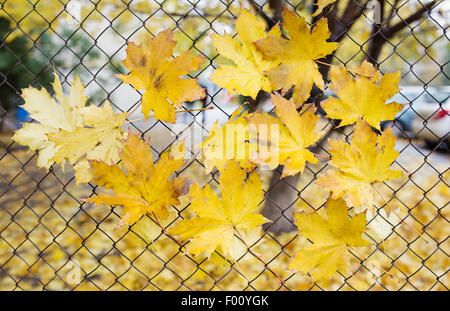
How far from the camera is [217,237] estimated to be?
926 mm

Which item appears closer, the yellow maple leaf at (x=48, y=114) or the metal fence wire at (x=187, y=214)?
the yellow maple leaf at (x=48, y=114)

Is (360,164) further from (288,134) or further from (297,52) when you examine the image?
(297,52)

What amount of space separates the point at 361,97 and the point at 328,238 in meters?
0.41

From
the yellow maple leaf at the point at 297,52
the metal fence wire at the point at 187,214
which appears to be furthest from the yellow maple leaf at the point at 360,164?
the metal fence wire at the point at 187,214

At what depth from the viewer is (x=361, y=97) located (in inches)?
34.9

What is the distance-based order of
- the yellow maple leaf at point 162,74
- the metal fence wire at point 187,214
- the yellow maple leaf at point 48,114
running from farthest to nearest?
1. the metal fence wire at point 187,214
2. the yellow maple leaf at point 48,114
3. the yellow maple leaf at point 162,74

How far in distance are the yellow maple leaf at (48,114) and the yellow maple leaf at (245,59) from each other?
39cm

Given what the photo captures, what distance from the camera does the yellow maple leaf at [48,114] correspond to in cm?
91

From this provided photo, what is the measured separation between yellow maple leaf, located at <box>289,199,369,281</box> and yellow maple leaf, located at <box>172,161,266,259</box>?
156mm

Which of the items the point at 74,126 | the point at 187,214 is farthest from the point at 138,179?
the point at 187,214

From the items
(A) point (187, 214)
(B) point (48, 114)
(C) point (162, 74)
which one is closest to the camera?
(C) point (162, 74)

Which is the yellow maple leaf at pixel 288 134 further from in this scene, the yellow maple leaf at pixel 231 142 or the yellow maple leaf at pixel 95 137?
the yellow maple leaf at pixel 95 137

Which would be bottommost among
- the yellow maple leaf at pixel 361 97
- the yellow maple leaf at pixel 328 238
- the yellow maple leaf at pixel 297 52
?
the yellow maple leaf at pixel 328 238
